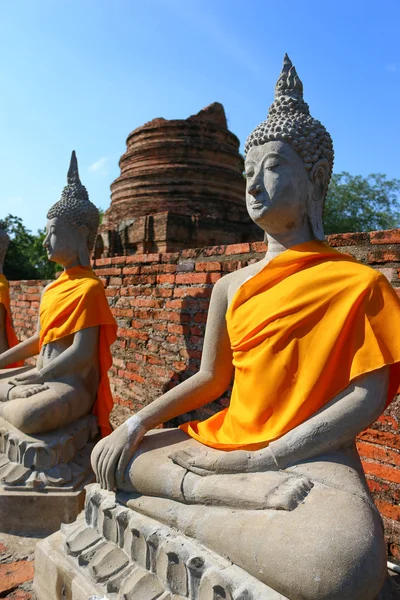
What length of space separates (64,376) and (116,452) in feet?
3.94

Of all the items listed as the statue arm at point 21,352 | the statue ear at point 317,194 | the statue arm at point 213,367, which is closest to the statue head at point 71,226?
the statue arm at point 21,352

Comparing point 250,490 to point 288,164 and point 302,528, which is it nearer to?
point 302,528

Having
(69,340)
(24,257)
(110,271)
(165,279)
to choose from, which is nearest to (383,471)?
(69,340)

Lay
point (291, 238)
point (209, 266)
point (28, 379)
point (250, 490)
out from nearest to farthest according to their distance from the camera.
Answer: point (250, 490)
point (291, 238)
point (28, 379)
point (209, 266)

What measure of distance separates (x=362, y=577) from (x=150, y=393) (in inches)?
124

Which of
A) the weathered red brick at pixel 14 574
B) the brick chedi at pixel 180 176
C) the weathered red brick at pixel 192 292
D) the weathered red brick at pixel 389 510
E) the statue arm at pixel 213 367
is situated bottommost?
the weathered red brick at pixel 14 574

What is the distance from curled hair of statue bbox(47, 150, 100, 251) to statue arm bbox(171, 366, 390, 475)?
→ 81.3 inches

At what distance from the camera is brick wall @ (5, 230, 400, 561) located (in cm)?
257

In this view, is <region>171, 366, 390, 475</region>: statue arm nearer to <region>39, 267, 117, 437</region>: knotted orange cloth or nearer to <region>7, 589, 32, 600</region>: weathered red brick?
<region>7, 589, 32, 600</region>: weathered red brick

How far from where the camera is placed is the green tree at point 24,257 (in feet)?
50.9

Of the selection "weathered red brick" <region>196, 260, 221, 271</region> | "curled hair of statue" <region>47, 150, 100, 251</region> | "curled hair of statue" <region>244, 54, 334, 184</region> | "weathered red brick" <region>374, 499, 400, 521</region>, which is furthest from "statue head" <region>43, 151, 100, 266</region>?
"weathered red brick" <region>374, 499, 400, 521</region>

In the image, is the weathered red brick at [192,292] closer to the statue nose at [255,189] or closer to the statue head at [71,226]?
the statue head at [71,226]

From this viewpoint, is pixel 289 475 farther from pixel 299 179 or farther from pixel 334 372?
pixel 299 179

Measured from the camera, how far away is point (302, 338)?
1702mm
